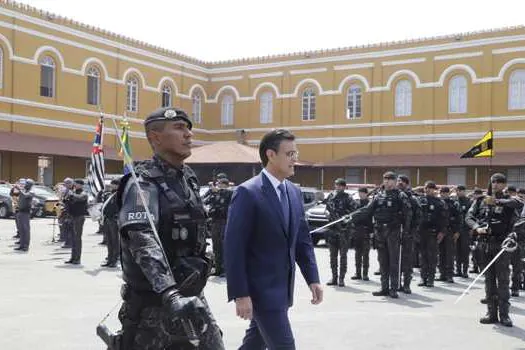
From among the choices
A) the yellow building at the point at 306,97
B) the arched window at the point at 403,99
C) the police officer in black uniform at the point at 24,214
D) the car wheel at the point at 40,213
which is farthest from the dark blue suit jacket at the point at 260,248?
the arched window at the point at 403,99

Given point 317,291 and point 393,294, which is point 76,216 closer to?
point 393,294

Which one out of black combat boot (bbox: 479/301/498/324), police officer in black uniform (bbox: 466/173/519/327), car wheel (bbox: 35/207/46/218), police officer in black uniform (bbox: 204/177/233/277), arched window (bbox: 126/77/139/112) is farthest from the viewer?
arched window (bbox: 126/77/139/112)

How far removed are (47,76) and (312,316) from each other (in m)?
30.4

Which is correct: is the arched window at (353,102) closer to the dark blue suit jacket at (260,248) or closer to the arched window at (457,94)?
the arched window at (457,94)

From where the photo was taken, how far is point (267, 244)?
4254 mm

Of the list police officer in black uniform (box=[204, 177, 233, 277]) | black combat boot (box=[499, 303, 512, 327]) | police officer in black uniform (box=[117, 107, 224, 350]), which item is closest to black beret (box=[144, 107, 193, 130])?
police officer in black uniform (box=[117, 107, 224, 350])

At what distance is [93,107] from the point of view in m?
37.3

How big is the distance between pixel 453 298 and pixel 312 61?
32.1 meters

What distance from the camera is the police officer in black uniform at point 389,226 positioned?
10.1m

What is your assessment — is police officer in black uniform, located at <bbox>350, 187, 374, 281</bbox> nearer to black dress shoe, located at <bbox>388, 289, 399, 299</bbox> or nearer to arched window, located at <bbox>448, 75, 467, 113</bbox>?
black dress shoe, located at <bbox>388, 289, 399, 299</bbox>

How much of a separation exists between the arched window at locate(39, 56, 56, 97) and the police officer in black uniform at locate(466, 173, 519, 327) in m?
30.7

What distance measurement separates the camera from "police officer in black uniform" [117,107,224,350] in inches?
124

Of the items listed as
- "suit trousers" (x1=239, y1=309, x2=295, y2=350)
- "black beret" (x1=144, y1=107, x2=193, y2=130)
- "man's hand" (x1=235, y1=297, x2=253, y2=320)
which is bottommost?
"suit trousers" (x1=239, y1=309, x2=295, y2=350)

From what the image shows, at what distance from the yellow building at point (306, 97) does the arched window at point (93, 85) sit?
2.4 inches
